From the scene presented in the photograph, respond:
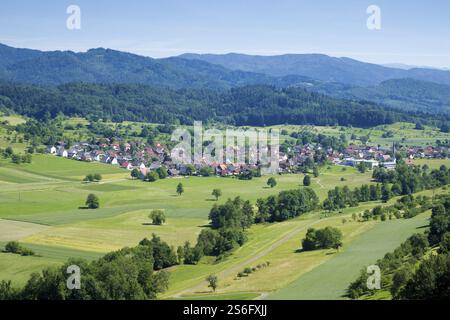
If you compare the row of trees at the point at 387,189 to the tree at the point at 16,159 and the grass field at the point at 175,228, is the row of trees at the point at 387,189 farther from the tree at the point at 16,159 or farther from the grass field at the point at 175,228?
the tree at the point at 16,159

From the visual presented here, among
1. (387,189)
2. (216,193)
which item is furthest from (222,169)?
(387,189)

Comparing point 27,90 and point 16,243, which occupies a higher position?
point 27,90

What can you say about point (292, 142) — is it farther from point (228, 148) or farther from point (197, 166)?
point (197, 166)

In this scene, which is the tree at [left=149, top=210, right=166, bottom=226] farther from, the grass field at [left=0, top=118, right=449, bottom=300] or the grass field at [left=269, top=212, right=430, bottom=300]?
the grass field at [left=269, top=212, right=430, bottom=300]

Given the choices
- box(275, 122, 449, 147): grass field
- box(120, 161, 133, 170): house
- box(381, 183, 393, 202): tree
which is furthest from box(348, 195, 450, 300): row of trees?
box(275, 122, 449, 147): grass field

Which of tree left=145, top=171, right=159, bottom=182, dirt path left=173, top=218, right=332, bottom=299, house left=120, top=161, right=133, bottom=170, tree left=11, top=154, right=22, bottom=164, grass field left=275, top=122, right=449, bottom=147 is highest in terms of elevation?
grass field left=275, top=122, right=449, bottom=147

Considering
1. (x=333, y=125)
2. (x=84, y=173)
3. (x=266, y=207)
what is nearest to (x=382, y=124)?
→ (x=333, y=125)

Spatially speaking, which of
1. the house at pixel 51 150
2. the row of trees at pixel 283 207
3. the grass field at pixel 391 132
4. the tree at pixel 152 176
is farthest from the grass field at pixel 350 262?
the grass field at pixel 391 132

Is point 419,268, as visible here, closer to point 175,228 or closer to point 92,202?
point 175,228
